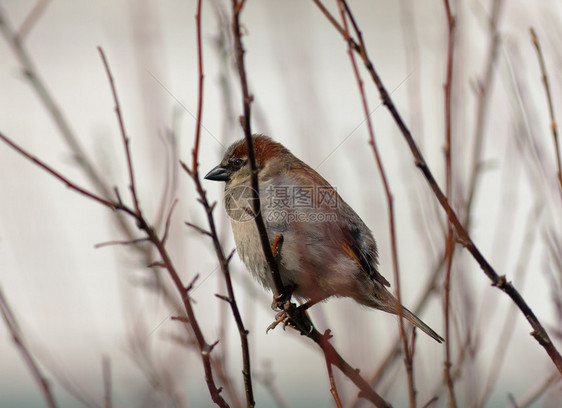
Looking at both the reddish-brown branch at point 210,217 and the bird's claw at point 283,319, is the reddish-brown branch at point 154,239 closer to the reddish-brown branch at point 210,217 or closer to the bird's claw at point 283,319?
the reddish-brown branch at point 210,217

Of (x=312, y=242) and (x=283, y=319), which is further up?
(x=312, y=242)

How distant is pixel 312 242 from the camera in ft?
13.1

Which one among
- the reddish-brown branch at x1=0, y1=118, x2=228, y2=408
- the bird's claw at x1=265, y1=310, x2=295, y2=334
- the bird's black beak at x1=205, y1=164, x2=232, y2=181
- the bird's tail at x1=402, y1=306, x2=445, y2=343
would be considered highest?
the bird's black beak at x1=205, y1=164, x2=232, y2=181

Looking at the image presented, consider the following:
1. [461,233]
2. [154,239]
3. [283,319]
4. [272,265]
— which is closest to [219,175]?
[283,319]

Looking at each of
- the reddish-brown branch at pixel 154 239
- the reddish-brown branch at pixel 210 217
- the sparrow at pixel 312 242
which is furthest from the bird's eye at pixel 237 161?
the reddish-brown branch at pixel 154 239

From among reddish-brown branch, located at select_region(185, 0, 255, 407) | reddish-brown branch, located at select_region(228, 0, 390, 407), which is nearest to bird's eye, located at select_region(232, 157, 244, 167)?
reddish-brown branch, located at select_region(228, 0, 390, 407)

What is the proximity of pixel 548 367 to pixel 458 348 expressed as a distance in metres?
1.17

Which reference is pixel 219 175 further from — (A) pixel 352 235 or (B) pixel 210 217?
(B) pixel 210 217

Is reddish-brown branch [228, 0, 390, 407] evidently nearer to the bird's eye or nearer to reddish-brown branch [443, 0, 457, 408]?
reddish-brown branch [443, 0, 457, 408]

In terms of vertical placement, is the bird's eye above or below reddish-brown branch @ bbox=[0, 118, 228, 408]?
above

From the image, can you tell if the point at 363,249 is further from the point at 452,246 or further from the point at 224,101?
the point at 452,246

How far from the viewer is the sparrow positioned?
384 centimetres

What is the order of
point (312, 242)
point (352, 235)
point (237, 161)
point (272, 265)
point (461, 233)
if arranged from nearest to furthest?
point (461, 233) < point (272, 265) < point (312, 242) < point (352, 235) < point (237, 161)

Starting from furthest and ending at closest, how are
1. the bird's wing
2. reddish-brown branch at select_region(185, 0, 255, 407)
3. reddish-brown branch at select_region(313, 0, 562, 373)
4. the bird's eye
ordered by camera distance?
1. the bird's eye
2. the bird's wing
3. reddish-brown branch at select_region(185, 0, 255, 407)
4. reddish-brown branch at select_region(313, 0, 562, 373)
